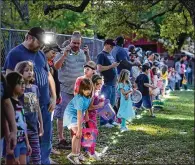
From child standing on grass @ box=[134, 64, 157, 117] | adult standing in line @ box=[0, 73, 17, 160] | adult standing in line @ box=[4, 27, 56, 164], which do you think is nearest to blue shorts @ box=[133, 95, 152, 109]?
child standing on grass @ box=[134, 64, 157, 117]

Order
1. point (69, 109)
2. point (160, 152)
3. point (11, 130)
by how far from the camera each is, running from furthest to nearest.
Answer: point (160, 152), point (69, 109), point (11, 130)

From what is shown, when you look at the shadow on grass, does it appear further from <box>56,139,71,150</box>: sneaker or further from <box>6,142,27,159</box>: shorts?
<box>6,142,27,159</box>: shorts

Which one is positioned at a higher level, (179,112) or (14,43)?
(14,43)

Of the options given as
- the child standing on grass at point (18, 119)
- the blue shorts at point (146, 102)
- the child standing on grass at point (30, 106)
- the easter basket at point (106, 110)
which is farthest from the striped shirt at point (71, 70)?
the blue shorts at point (146, 102)

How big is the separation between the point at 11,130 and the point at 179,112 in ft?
39.9

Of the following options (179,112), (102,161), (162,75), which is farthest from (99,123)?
(162,75)

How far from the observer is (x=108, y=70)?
11633 mm

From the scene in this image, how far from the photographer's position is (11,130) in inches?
201

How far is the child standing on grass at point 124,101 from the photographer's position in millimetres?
11555

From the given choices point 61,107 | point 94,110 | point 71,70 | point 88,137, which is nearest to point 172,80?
point 71,70

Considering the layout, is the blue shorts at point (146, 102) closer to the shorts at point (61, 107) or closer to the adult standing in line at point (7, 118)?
the shorts at point (61, 107)

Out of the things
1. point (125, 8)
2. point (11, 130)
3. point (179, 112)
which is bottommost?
point (179, 112)

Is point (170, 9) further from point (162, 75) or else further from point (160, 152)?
point (160, 152)

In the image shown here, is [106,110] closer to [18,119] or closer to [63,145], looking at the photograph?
[63,145]
